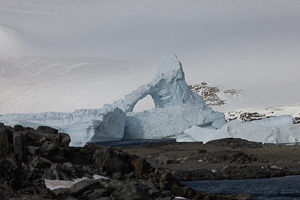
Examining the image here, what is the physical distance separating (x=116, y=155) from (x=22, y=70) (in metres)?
47.2

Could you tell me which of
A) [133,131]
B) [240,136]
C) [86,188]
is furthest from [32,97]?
[86,188]

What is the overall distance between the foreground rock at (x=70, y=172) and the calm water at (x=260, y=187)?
1.46 metres

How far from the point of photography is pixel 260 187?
10203 mm

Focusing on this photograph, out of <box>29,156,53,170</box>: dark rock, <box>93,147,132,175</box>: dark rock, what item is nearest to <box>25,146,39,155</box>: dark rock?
<box>29,156,53,170</box>: dark rock

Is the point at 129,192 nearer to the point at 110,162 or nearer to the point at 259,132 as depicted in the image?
the point at 110,162

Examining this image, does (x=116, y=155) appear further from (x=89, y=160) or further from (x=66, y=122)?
(x=66, y=122)

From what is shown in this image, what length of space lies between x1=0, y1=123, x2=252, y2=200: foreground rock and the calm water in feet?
4.78

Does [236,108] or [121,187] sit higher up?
[236,108]

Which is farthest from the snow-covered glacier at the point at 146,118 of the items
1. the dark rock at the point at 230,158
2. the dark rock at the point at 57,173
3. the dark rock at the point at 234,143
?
the dark rock at the point at 57,173

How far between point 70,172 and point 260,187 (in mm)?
4971

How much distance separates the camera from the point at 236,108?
41844mm

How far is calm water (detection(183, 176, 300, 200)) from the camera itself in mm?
9415

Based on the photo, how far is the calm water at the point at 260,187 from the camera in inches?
371

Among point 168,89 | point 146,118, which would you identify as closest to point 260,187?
point 146,118
